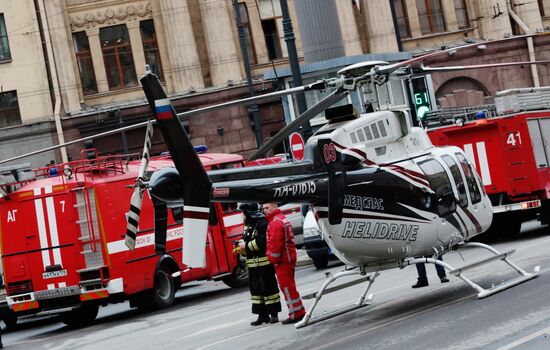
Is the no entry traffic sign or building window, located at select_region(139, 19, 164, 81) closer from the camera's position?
the no entry traffic sign

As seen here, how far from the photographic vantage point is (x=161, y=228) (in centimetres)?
1270

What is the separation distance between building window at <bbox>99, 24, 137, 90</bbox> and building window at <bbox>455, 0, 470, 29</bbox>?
1314cm

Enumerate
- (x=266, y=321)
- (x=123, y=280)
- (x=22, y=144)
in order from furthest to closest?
(x=22, y=144) → (x=123, y=280) → (x=266, y=321)

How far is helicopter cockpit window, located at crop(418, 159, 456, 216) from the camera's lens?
15.8m

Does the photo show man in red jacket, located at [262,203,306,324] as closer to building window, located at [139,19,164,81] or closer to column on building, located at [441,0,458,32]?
building window, located at [139,19,164,81]

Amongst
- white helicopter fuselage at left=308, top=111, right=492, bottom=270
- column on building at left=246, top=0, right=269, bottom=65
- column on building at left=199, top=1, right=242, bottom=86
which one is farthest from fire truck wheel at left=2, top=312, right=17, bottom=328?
column on building at left=246, top=0, right=269, bottom=65

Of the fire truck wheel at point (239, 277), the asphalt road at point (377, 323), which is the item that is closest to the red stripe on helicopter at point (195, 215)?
the asphalt road at point (377, 323)

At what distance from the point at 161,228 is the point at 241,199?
3.58 ft

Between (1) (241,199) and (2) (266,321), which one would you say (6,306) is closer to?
(2) (266,321)

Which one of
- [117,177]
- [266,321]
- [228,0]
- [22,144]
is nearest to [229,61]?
[228,0]

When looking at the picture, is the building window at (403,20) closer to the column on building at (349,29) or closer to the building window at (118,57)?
the column on building at (349,29)

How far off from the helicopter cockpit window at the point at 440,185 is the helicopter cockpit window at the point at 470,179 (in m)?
→ 0.65

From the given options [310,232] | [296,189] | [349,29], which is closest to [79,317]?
[310,232]

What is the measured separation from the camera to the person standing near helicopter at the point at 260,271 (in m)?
16.2
